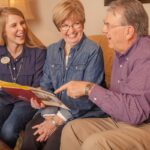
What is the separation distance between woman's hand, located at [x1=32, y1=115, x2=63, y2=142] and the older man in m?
0.19

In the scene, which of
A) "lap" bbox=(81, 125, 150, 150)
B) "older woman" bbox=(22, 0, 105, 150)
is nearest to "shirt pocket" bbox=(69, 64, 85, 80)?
"older woman" bbox=(22, 0, 105, 150)

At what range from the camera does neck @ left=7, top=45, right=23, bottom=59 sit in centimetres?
215

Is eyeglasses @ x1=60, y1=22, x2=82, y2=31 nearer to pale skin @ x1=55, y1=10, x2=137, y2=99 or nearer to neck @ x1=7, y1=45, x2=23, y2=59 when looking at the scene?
pale skin @ x1=55, y1=10, x2=137, y2=99

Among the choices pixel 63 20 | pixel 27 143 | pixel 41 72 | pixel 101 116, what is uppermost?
pixel 63 20

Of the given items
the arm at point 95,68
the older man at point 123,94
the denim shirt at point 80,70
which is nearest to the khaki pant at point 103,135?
the older man at point 123,94

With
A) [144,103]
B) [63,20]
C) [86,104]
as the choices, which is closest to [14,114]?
[86,104]

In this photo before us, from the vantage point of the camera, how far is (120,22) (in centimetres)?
154

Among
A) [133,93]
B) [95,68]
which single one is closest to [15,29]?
[95,68]

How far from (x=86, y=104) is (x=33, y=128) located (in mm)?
322

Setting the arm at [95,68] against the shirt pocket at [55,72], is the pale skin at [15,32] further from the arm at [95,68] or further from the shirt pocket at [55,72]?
the arm at [95,68]

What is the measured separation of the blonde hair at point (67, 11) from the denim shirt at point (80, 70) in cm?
14

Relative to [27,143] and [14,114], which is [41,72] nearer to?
[14,114]

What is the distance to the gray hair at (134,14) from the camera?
152 centimetres

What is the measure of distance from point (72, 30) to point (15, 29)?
463 millimetres
